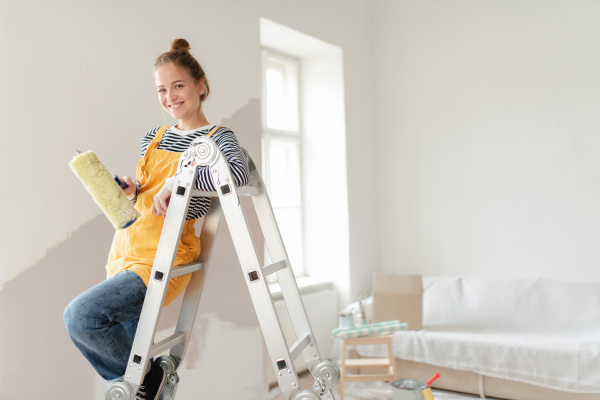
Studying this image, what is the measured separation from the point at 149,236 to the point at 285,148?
2674mm

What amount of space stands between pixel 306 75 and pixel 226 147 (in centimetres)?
285

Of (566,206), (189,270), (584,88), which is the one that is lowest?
(189,270)

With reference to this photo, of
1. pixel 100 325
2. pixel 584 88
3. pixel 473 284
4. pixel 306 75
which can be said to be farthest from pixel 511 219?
pixel 100 325

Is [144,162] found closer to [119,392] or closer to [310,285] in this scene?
[119,392]

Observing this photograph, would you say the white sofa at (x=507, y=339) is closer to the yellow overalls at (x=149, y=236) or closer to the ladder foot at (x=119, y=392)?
the yellow overalls at (x=149, y=236)

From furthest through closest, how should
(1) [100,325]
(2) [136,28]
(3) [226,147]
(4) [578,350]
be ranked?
(4) [578,350] < (2) [136,28] < (3) [226,147] < (1) [100,325]

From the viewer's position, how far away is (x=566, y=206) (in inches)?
146

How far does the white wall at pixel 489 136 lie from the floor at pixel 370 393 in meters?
1.05

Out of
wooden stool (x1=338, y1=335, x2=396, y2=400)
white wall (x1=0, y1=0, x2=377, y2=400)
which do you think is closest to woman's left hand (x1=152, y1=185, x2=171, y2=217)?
white wall (x1=0, y1=0, x2=377, y2=400)

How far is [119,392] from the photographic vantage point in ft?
4.88

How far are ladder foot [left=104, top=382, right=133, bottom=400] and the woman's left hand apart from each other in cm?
48

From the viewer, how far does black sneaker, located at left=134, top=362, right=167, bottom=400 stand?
1.60 meters

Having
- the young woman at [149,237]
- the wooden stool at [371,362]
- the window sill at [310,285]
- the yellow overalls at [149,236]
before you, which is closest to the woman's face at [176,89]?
the young woman at [149,237]

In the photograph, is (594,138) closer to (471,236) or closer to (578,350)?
(471,236)
